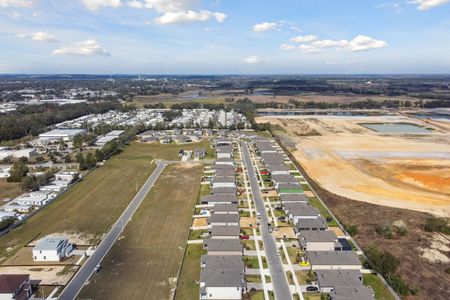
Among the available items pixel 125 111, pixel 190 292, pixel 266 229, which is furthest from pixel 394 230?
pixel 125 111

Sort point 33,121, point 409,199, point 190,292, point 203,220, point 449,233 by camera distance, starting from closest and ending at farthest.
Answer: point 190,292
point 449,233
point 203,220
point 409,199
point 33,121

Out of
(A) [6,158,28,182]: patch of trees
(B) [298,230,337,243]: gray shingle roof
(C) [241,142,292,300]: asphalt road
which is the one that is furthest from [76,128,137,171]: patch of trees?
(B) [298,230,337,243]: gray shingle roof

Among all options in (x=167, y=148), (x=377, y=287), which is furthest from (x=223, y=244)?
(x=167, y=148)

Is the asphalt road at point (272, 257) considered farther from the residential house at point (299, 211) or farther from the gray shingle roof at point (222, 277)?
the gray shingle roof at point (222, 277)

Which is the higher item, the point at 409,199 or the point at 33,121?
the point at 33,121

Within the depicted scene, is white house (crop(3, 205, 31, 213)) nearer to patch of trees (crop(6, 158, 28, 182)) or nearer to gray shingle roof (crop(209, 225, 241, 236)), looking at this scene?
patch of trees (crop(6, 158, 28, 182))

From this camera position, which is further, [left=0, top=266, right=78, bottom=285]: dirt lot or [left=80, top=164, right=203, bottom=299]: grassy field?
[left=0, top=266, right=78, bottom=285]: dirt lot

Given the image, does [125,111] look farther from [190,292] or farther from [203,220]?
[190,292]
